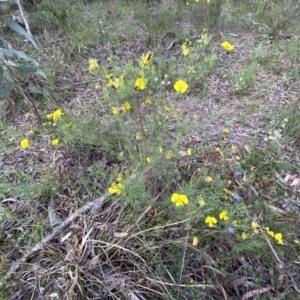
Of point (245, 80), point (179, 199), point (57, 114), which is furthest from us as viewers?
point (245, 80)

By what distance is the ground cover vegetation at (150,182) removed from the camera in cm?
136

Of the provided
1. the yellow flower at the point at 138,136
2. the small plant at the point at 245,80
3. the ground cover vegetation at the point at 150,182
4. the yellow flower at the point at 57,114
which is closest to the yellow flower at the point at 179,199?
the ground cover vegetation at the point at 150,182

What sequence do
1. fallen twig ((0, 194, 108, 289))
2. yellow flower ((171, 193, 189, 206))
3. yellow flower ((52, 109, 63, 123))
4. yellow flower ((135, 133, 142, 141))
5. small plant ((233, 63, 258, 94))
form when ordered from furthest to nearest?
1. small plant ((233, 63, 258, 94))
2. yellow flower ((52, 109, 63, 123))
3. yellow flower ((135, 133, 142, 141))
4. fallen twig ((0, 194, 108, 289))
5. yellow flower ((171, 193, 189, 206))

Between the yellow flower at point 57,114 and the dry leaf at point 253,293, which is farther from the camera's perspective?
the yellow flower at point 57,114

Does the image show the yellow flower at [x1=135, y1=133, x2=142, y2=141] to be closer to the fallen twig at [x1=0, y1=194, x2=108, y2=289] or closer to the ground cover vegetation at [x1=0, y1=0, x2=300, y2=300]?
the ground cover vegetation at [x1=0, y1=0, x2=300, y2=300]

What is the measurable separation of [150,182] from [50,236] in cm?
60

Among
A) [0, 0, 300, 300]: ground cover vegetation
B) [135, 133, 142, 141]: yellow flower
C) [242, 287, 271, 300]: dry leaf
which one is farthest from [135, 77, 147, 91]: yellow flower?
[242, 287, 271, 300]: dry leaf

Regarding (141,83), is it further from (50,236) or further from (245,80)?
(245,80)

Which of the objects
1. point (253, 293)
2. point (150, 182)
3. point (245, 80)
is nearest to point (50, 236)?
point (150, 182)

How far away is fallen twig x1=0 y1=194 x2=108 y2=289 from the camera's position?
139 cm

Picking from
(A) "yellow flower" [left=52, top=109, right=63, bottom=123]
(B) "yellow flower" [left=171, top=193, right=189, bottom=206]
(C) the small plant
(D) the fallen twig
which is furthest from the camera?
(C) the small plant

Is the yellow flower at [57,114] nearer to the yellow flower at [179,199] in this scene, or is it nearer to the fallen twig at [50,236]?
the fallen twig at [50,236]

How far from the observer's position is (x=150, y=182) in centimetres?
154

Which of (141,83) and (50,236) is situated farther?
(50,236)
